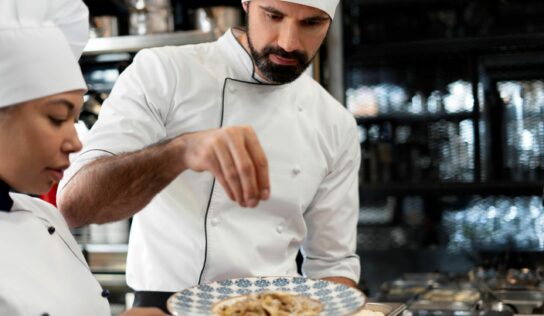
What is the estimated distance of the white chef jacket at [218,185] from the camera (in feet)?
6.30

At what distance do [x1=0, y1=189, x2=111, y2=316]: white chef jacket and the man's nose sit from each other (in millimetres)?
716

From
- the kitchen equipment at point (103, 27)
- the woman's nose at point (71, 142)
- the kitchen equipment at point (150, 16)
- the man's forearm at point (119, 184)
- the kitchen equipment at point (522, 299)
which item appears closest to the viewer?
the woman's nose at point (71, 142)

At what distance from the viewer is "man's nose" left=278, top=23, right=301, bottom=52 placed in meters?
1.92

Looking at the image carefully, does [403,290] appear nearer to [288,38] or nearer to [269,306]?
[288,38]

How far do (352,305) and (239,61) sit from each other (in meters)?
1.01

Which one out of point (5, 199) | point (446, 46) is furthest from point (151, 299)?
point (446, 46)

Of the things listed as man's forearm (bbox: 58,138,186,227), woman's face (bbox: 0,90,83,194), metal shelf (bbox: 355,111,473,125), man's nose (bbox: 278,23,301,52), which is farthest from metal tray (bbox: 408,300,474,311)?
woman's face (bbox: 0,90,83,194)

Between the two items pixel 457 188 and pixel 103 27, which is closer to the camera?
pixel 457 188

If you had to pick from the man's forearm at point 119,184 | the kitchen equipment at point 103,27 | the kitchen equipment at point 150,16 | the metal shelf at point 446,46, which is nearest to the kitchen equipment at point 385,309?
the man's forearm at point 119,184

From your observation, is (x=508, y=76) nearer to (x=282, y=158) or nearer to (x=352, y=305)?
(x=282, y=158)

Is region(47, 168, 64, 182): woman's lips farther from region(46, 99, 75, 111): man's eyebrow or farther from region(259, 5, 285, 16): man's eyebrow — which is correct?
region(259, 5, 285, 16): man's eyebrow

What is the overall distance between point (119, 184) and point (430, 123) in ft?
9.57

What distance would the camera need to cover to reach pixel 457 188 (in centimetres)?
412

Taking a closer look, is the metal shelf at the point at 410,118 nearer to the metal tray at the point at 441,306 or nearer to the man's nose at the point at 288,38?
the metal tray at the point at 441,306
